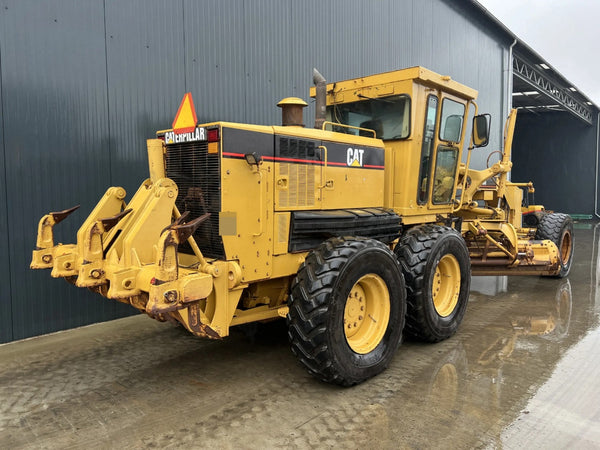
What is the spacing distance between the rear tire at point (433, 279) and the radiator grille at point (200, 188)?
2.02m

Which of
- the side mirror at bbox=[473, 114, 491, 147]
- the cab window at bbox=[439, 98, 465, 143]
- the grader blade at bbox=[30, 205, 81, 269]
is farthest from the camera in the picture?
the side mirror at bbox=[473, 114, 491, 147]

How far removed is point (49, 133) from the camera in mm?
5246

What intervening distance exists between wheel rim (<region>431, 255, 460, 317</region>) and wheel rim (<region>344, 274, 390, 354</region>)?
1217 mm

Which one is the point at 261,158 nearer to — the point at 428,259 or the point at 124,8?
the point at 428,259

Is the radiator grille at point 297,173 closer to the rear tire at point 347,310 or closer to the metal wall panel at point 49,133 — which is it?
the rear tire at point 347,310

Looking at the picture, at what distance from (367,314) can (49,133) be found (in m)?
3.99

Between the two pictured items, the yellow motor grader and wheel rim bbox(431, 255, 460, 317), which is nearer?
the yellow motor grader

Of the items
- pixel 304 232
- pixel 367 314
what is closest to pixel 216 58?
pixel 304 232

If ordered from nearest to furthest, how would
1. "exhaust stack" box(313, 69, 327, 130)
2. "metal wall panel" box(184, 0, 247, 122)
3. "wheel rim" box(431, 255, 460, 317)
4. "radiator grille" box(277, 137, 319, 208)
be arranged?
"radiator grille" box(277, 137, 319, 208) < "exhaust stack" box(313, 69, 327, 130) < "wheel rim" box(431, 255, 460, 317) < "metal wall panel" box(184, 0, 247, 122)

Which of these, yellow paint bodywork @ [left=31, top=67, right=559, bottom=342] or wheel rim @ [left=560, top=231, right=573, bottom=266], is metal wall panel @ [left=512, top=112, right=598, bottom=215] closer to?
wheel rim @ [left=560, top=231, right=573, bottom=266]

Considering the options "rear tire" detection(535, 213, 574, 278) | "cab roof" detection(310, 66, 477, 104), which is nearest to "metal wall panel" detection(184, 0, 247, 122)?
"cab roof" detection(310, 66, 477, 104)

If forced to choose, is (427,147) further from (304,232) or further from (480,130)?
(304,232)

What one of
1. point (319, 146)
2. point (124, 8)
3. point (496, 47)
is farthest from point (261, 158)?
point (496, 47)

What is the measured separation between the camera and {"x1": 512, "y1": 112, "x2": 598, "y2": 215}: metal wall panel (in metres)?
26.8
